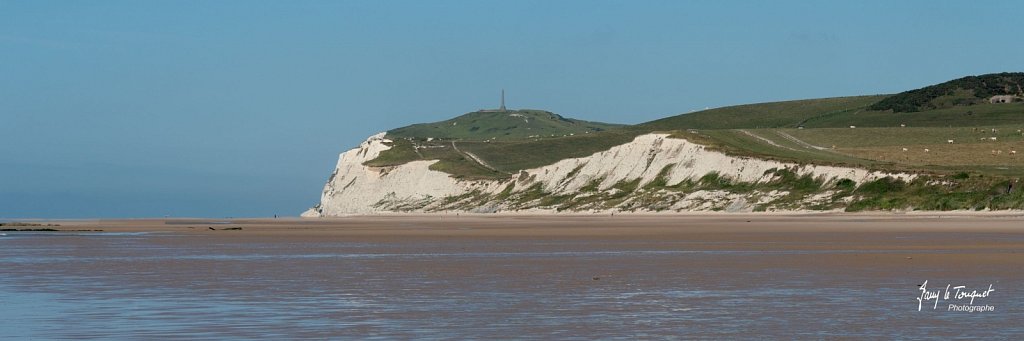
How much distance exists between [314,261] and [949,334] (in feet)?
62.1

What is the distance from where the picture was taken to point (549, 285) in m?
23.6

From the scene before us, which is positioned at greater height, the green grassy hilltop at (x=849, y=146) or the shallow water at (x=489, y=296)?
the green grassy hilltop at (x=849, y=146)

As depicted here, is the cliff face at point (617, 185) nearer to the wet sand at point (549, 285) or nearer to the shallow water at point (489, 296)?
the wet sand at point (549, 285)

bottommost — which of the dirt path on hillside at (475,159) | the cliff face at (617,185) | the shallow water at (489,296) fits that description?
the shallow water at (489,296)

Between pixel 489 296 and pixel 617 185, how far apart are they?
89840mm

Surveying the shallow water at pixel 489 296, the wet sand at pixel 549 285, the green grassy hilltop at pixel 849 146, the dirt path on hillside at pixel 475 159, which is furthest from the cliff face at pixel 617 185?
the shallow water at pixel 489 296

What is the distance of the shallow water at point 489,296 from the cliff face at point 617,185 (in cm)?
5328

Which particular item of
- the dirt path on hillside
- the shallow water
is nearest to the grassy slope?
the dirt path on hillside

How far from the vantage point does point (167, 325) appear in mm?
17125

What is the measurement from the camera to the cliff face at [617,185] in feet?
292

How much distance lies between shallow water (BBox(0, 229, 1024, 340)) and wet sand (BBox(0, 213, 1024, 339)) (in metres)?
0.04

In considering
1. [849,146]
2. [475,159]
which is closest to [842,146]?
[849,146]

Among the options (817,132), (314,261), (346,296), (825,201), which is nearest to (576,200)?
(825,201)

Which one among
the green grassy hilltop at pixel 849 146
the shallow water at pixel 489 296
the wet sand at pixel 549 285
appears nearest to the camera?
the shallow water at pixel 489 296
